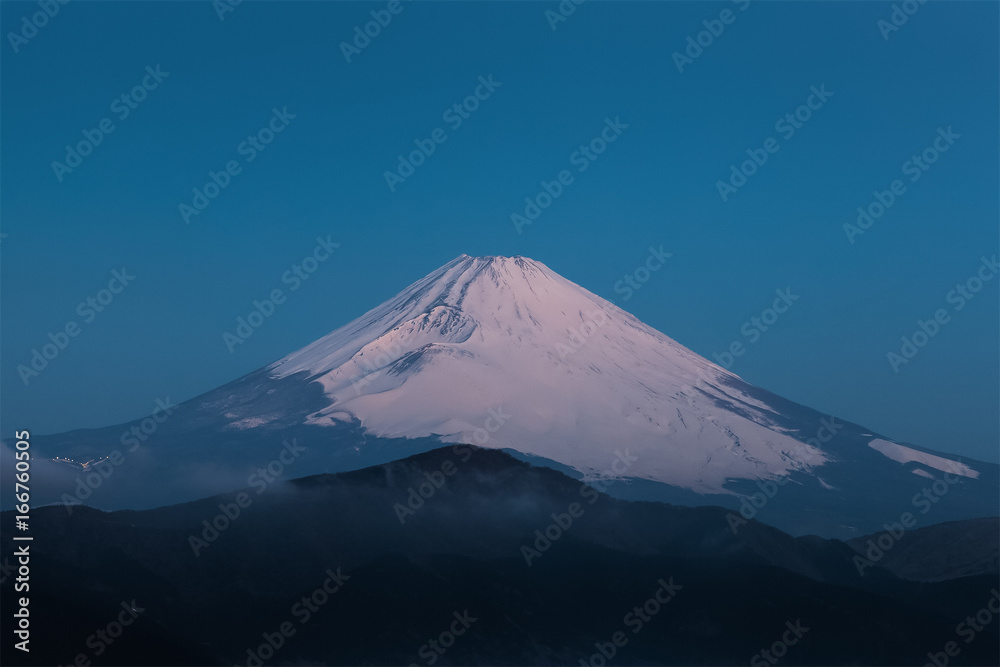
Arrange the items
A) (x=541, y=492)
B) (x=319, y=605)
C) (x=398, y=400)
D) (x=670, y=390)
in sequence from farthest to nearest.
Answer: (x=670, y=390) < (x=398, y=400) < (x=541, y=492) < (x=319, y=605)

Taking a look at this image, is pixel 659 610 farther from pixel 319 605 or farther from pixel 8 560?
pixel 8 560

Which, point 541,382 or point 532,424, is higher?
point 541,382

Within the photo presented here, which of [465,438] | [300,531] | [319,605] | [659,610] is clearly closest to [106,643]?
[319,605]

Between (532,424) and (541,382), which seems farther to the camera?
(541,382)

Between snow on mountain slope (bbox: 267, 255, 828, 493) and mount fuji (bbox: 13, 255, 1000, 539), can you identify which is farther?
snow on mountain slope (bbox: 267, 255, 828, 493)
